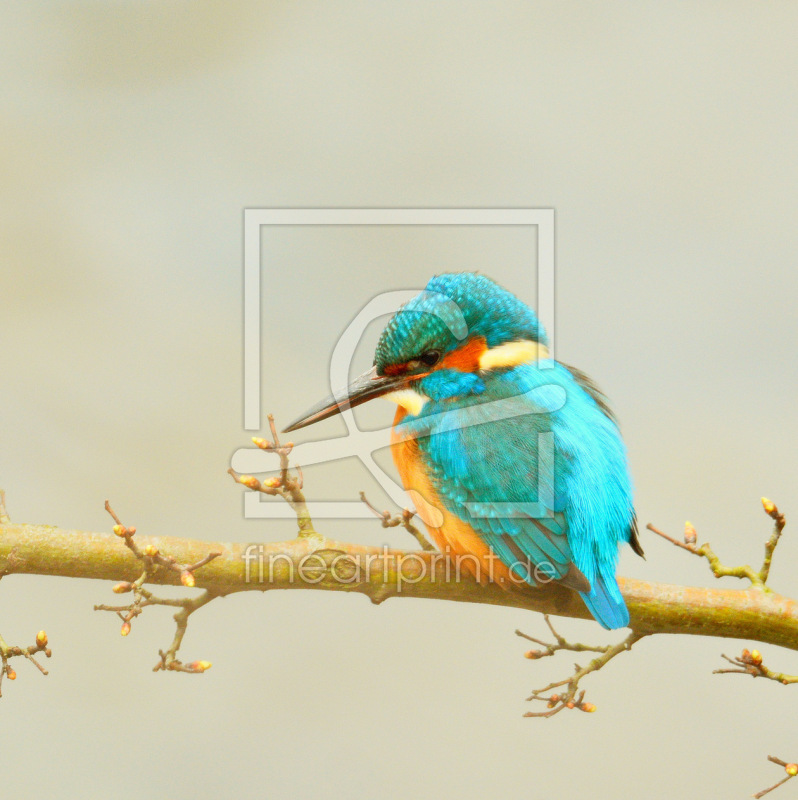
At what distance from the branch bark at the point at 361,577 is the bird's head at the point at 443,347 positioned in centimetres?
23

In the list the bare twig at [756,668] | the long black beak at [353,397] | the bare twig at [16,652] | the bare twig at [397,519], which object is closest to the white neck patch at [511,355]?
the long black beak at [353,397]

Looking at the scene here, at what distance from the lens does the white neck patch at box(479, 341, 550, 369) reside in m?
1.09

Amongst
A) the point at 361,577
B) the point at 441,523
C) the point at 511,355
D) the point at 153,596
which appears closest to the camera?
the point at 153,596

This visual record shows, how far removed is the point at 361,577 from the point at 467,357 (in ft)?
1.15

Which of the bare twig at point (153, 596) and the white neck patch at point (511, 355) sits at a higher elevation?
the white neck patch at point (511, 355)

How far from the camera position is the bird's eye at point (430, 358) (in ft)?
3.49

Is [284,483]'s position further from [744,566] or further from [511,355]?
[744,566]

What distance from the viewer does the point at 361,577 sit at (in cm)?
88

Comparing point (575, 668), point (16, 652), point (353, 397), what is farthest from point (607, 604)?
point (16, 652)

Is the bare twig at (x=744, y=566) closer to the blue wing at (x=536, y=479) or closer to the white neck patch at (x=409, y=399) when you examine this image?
the blue wing at (x=536, y=479)

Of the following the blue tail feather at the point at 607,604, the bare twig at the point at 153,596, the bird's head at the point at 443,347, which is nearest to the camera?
the bare twig at the point at 153,596

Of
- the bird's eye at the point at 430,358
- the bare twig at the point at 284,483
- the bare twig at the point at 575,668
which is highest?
the bird's eye at the point at 430,358

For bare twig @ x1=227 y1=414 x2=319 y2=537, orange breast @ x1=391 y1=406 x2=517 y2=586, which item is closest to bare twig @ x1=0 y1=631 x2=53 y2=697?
bare twig @ x1=227 y1=414 x2=319 y2=537

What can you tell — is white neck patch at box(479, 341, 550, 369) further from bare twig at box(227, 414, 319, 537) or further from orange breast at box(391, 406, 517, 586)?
bare twig at box(227, 414, 319, 537)
